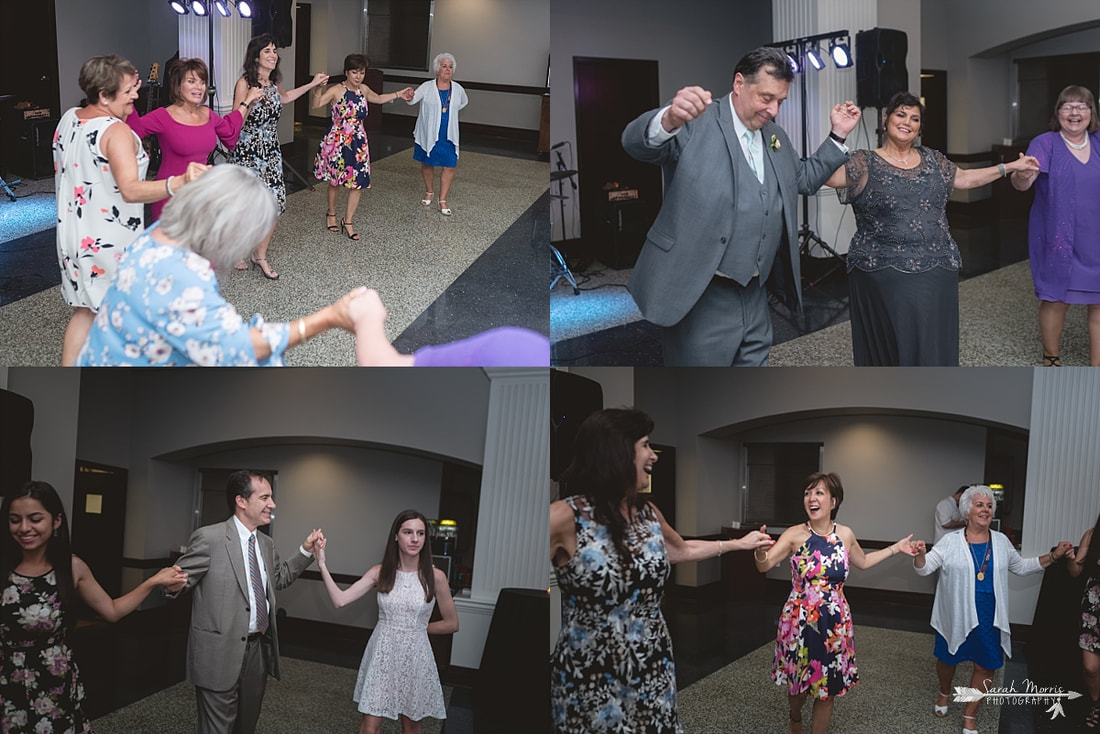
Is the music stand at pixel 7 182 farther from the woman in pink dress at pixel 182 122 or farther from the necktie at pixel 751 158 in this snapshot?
the necktie at pixel 751 158

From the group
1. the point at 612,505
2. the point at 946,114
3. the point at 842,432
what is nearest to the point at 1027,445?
the point at 842,432

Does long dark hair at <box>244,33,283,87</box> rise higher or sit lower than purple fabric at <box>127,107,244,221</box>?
higher

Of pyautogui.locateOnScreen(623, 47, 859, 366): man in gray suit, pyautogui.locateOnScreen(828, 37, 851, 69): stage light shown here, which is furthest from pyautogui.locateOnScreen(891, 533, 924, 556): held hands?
pyautogui.locateOnScreen(828, 37, 851, 69): stage light

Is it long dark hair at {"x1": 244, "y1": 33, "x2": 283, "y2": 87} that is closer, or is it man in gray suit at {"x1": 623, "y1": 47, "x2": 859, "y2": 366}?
man in gray suit at {"x1": 623, "y1": 47, "x2": 859, "y2": 366}

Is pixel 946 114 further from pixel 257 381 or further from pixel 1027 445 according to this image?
pixel 257 381

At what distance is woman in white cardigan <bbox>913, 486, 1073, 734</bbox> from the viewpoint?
3582 mm

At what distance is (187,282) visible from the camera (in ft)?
6.46

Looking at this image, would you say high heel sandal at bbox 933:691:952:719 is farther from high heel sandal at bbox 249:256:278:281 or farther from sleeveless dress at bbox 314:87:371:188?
sleeveless dress at bbox 314:87:371:188

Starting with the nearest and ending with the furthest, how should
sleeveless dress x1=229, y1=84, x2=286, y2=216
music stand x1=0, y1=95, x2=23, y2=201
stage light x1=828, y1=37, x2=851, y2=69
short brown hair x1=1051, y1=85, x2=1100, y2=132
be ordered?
short brown hair x1=1051, y1=85, x2=1100, y2=132 → sleeveless dress x1=229, y1=84, x2=286, y2=216 → stage light x1=828, y1=37, x2=851, y2=69 → music stand x1=0, y1=95, x2=23, y2=201

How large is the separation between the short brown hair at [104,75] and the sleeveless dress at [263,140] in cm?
222

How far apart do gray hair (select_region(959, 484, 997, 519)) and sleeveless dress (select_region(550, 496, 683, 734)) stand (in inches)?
61.7

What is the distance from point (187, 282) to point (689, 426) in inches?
84.3

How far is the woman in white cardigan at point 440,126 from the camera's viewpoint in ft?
22.1

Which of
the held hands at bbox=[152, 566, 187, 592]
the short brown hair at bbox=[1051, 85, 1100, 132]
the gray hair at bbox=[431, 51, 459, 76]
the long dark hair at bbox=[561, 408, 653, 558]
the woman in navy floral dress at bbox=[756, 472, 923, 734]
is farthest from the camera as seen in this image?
the gray hair at bbox=[431, 51, 459, 76]
